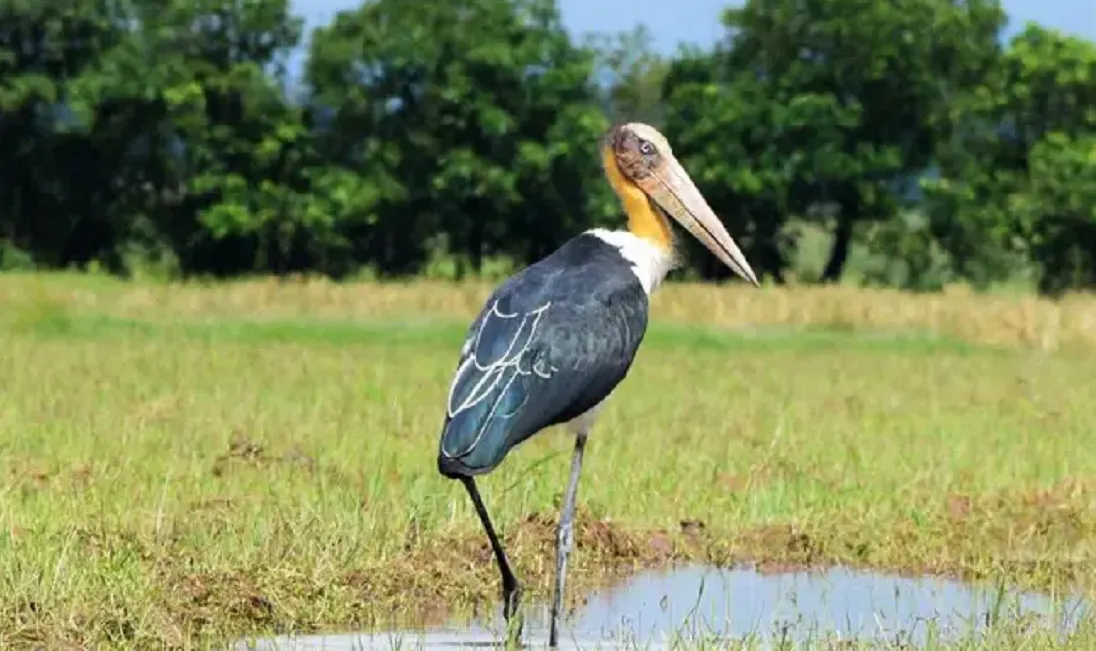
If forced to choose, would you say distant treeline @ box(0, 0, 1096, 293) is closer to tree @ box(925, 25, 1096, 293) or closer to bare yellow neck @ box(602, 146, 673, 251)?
tree @ box(925, 25, 1096, 293)

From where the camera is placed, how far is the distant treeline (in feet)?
207

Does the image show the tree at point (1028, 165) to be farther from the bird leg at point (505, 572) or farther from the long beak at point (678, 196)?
the bird leg at point (505, 572)

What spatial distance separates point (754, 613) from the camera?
29.0 feet

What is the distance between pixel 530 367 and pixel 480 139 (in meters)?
58.1

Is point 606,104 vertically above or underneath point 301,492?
above

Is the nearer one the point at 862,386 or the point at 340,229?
the point at 862,386

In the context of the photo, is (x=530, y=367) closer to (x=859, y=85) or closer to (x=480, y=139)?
(x=480, y=139)

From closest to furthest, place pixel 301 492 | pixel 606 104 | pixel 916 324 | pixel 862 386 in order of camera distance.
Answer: pixel 301 492 → pixel 862 386 → pixel 916 324 → pixel 606 104

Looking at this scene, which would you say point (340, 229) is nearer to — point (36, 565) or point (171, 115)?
point (171, 115)

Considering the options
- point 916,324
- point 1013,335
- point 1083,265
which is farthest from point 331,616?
point 1083,265

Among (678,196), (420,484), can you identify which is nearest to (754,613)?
(678,196)

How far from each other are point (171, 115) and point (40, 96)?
373 centimetres

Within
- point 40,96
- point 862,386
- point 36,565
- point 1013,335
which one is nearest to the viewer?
point 36,565

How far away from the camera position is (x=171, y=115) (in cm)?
6341
